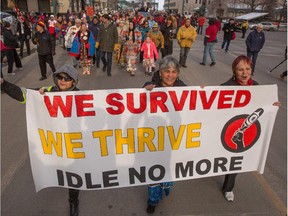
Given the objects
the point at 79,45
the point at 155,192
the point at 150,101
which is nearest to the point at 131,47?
the point at 79,45

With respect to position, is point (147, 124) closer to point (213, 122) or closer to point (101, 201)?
point (213, 122)

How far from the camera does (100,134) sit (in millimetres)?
2527

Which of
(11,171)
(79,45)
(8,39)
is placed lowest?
(11,171)

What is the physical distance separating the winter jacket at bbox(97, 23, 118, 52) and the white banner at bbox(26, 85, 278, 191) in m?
6.39

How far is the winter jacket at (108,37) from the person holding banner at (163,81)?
6.06 meters

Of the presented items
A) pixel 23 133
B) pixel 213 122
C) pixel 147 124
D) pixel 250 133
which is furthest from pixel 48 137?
pixel 23 133

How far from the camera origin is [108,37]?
8484 mm

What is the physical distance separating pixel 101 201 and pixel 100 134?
3.41 ft

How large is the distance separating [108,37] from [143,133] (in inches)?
256

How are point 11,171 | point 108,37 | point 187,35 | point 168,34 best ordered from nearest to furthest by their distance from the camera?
point 11,171 → point 108,37 → point 187,35 → point 168,34

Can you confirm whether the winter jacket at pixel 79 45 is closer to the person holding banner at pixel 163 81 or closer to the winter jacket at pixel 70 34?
the winter jacket at pixel 70 34

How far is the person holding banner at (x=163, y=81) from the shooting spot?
2680mm

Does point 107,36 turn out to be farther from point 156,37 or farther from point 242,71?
point 242,71

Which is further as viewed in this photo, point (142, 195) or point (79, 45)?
point (79, 45)
